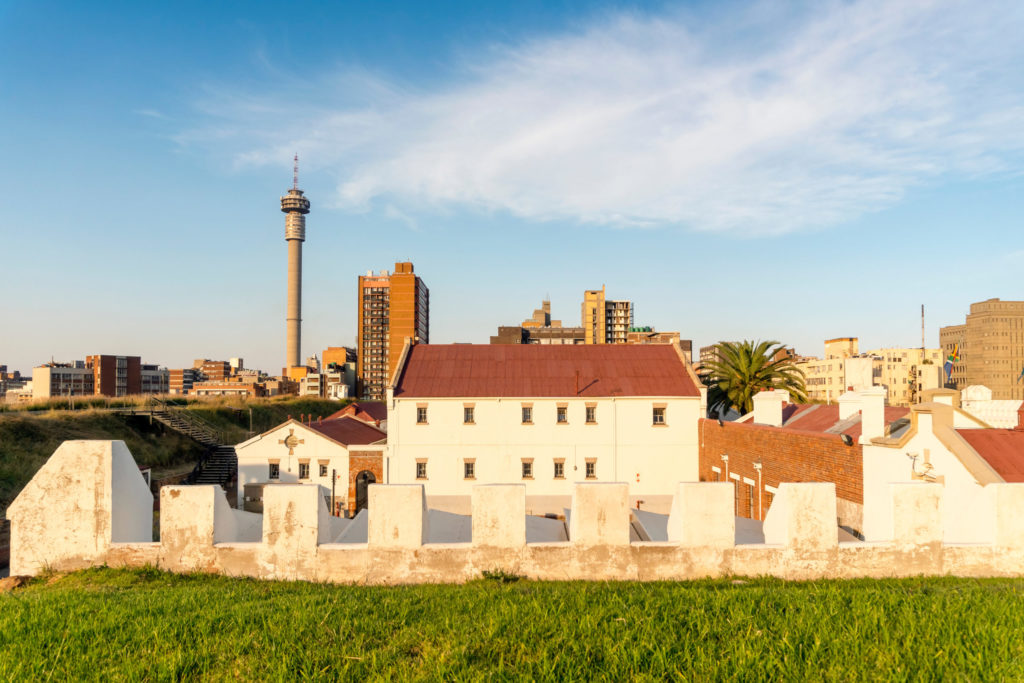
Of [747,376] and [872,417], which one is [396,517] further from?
[747,376]

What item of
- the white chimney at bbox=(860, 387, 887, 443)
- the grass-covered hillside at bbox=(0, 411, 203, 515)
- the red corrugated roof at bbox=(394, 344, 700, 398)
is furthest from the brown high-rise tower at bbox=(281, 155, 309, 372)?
the white chimney at bbox=(860, 387, 887, 443)

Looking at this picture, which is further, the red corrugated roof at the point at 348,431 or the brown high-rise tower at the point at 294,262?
the brown high-rise tower at the point at 294,262

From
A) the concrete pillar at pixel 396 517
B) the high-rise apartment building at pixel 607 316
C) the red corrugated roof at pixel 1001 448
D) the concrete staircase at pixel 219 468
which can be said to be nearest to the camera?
the concrete pillar at pixel 396 517

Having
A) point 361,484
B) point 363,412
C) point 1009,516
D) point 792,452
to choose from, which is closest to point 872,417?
point 792,452

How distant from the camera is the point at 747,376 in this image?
35.7 metres

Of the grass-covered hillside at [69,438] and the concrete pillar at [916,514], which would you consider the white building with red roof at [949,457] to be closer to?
the concrete pillar at [916,514]

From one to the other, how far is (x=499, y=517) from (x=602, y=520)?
1310 millimetres

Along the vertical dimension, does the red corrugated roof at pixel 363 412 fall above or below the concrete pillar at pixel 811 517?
below

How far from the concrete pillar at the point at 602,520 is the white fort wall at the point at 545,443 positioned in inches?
973

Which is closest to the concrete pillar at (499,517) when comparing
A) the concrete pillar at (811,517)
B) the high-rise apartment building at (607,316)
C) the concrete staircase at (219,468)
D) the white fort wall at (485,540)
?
the white fort wall at (485,540)

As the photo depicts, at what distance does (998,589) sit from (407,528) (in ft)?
21.8

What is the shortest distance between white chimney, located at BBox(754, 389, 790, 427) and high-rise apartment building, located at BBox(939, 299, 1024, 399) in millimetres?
145788

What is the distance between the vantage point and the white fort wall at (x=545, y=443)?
3150 cm

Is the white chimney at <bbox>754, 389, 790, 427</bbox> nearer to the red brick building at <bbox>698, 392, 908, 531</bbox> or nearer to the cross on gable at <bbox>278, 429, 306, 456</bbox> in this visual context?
the red brick building at <bbox>698, 392, 908, 531</bbox>
